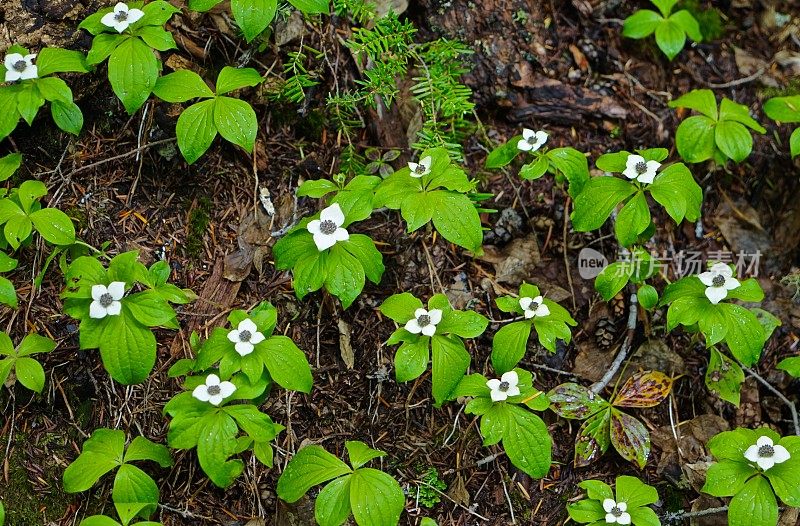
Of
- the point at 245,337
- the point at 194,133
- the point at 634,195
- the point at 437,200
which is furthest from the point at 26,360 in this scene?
the point at 634,195

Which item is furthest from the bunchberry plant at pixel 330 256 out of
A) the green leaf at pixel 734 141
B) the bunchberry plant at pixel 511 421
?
the green leaf at pixel 734 141

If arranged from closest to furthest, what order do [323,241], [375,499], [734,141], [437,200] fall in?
[375,499] < [323,241] < [437,200] < [734,141]

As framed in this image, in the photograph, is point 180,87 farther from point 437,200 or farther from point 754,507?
point 754,507

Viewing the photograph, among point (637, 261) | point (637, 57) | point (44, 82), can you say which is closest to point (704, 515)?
point (637, 261)

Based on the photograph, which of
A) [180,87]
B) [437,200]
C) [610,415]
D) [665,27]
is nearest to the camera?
[437,200]

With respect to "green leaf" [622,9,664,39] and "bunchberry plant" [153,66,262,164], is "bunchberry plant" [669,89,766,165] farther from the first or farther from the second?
"bunchberry plant" [153,66,262,164]

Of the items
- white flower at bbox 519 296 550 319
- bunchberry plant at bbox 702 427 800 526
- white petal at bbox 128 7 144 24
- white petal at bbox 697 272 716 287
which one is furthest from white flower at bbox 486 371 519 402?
white petal at bbox 128 7 144 24

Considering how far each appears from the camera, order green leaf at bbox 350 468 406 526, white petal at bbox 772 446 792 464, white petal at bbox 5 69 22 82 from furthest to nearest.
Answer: white petal at bbox 5 69 22 82 → white petal at bbox 772 446 792 464 → green leaf at bbox 350 468 406 526
